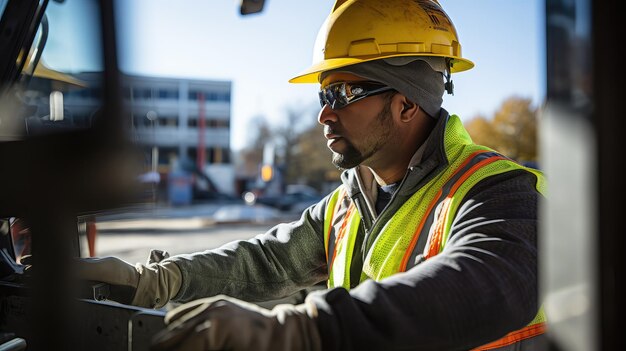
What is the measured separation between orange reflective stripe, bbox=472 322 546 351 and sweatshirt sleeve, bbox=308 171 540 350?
0.48 meters

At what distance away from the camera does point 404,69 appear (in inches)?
103

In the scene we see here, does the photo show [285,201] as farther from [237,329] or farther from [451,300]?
[237,329]

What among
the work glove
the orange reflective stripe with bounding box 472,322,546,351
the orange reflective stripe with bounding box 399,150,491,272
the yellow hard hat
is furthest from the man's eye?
the work glove

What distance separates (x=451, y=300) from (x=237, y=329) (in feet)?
1.59

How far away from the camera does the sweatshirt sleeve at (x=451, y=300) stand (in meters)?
1.26

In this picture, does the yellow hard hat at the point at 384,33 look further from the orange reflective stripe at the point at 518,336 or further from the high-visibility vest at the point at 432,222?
the orange reflective stripe at the point at 518,336

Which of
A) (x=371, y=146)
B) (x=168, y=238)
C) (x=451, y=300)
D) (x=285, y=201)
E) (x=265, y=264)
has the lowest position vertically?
(x=168, y=238)

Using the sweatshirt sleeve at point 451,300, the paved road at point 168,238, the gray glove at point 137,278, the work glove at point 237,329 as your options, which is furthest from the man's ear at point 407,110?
the paved road at point 168,238

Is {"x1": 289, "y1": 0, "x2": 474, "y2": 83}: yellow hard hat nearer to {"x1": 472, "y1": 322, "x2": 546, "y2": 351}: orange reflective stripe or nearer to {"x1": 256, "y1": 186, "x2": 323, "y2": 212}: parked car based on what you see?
{"x1": 472, "y1": 322, "x2": 546, "y2": 351}: orange reflective stripe

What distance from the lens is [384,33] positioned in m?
2.56

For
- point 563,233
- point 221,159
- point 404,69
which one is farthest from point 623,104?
point 221,159

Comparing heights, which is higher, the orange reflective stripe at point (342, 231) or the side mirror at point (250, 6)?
the side mirror at point (250, 6)

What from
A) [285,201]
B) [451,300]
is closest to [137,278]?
[451,300]

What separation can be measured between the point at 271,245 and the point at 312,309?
147cm
